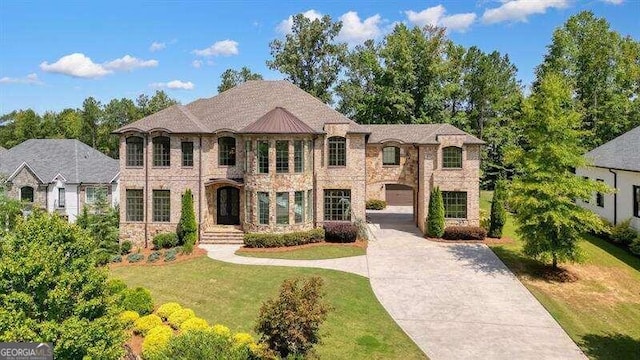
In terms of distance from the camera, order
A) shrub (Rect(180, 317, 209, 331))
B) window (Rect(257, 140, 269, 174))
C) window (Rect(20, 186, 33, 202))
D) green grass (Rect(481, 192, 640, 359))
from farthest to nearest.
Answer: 1. window (Rect(20, 186, 33, 202))
2. window (Rect(257, 140, 269, 174))
3. green grass (Rect(481, 192, 640, 359))
4. shrub (Rect(180, 317, 209, 331))

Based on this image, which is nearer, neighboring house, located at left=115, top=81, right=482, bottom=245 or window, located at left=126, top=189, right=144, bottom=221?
neighboring house, located at left=115, top=81, right=482, bottom=245

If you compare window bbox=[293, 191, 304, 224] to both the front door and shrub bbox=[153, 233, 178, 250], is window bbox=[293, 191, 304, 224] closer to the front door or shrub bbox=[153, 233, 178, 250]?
the front door

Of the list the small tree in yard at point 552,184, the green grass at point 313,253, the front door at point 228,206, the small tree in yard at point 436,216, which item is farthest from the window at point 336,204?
the small tree in yard at point 552,184

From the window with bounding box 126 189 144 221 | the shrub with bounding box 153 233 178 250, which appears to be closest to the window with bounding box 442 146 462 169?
the shrub with bounding box 153 233 178 250

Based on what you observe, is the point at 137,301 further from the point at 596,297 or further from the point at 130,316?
the point at 596,297

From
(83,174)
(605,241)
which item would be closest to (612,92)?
(605,241)

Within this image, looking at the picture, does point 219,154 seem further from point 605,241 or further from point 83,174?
point 605,241
